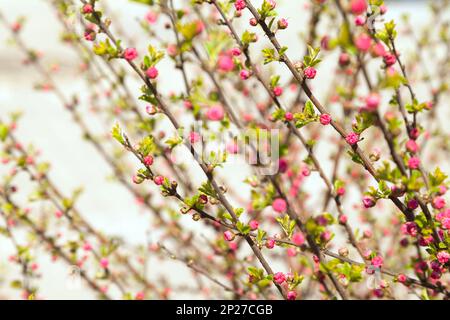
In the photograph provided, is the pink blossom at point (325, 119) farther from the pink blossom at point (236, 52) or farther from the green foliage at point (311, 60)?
the pink blossom at point (236, 52)

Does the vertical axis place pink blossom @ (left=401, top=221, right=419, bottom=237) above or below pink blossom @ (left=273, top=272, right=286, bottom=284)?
above

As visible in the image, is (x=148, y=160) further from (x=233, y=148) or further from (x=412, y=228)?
(x=412, y=228)

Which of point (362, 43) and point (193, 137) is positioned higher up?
point (193, 137)

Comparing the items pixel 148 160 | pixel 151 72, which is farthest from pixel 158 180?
pixel 151 72

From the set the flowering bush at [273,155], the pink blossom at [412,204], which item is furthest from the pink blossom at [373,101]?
the pink blossom at [412,204]

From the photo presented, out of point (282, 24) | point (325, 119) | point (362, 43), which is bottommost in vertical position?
point (362, 43)

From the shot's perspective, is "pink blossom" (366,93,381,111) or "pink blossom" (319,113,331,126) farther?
"pink blossom" (319,113,331,126)

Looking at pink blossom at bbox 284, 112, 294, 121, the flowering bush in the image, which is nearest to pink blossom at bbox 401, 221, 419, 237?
the flowering bush

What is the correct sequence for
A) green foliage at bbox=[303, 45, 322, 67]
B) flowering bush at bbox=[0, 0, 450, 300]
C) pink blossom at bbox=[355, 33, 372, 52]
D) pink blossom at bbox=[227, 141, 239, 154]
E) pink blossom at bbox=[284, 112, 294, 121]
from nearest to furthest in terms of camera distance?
1. pink blossom at bbox=[355, 33, 372, 52]
2. flowering bush at bbox=[0, 0, 450, 300]
3. green foliage at bbox=[303, 45, 322, 67]
4. pink blossom at bbox=[284, 112, 294, 121]
5. pink blossom at bbox=[227, 141, 239, 154]

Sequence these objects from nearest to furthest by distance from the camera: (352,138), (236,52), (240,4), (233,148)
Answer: (352,138), (240,4), (236,52), (233,148)

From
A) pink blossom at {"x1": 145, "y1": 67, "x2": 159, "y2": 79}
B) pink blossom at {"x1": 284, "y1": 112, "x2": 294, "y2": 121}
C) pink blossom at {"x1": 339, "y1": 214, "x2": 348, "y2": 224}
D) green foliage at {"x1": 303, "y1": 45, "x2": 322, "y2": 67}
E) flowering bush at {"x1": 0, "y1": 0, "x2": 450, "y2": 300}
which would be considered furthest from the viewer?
pink blossom at {"x1": 339, "y1": 214, "x2": 348, "y2": 224}

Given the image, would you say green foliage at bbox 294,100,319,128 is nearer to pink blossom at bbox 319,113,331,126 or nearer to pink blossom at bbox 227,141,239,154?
pink blossom at bbox 319,113,331,126
